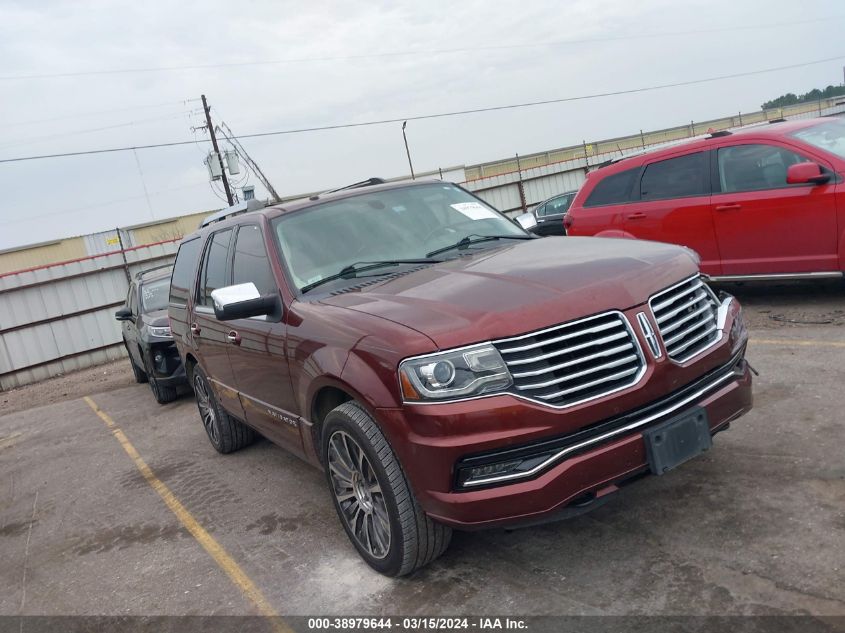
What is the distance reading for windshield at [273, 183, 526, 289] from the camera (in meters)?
4.10

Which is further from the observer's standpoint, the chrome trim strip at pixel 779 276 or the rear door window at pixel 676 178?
the rear door window at pixel 676 178

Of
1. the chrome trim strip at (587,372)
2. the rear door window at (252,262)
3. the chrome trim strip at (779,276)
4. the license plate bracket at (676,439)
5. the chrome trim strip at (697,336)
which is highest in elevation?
the rear door window at (252,262)

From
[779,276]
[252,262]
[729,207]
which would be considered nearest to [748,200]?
[729,207]

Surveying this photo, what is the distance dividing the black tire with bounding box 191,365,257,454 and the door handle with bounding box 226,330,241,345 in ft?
3.89

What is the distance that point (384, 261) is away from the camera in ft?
13.3

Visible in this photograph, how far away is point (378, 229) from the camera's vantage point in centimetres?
428

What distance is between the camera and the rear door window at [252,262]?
13.7 ft

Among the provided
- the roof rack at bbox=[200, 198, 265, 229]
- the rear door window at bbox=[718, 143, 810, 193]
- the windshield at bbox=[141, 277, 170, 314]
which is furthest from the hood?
the windshield at bbox=[141, 277, 170, 314]

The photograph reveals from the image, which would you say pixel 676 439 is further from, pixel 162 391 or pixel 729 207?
pixel 162 391

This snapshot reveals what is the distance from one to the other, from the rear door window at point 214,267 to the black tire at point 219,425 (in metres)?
0.79

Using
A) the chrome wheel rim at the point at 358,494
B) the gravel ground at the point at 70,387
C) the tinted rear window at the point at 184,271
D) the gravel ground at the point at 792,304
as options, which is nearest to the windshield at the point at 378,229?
the chrome wheel rim at the point at 358,494

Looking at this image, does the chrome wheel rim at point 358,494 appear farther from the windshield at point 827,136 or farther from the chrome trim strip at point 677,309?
the windshield at point 827,136

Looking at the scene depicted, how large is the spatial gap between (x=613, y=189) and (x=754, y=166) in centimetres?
170

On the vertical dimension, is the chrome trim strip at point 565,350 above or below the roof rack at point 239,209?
below
